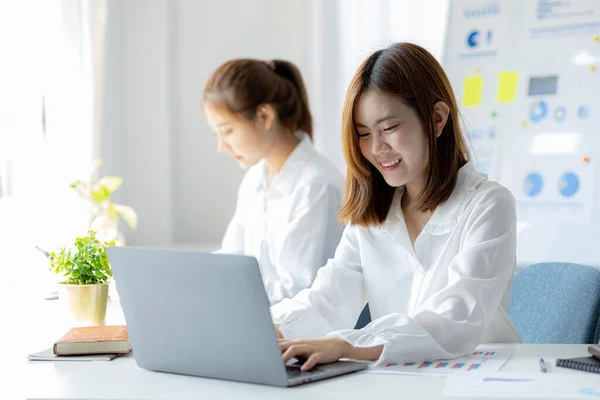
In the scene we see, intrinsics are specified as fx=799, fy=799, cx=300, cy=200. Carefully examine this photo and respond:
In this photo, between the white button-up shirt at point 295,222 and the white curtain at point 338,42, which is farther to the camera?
the white curtain at point 338,42

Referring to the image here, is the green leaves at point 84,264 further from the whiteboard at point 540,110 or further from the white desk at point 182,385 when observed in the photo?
the whiteboard at point 540,110

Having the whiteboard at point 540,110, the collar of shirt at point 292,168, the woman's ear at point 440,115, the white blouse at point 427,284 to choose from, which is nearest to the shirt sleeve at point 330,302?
the white blouse at point 427,284

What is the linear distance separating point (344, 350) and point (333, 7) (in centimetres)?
270

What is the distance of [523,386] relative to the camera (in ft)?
3.83

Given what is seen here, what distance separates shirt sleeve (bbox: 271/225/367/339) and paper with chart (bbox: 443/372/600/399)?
40cm

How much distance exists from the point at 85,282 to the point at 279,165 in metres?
0.98

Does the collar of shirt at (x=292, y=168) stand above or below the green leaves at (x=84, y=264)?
above

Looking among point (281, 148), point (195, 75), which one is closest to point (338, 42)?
point (195, 75)

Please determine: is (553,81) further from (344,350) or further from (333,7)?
(344,350)

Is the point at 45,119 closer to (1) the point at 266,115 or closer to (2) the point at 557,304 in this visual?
(1) the point at 266,115

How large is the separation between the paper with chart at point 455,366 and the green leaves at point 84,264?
0.74 meters

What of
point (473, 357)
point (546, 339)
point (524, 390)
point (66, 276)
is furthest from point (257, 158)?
point (524, 390)

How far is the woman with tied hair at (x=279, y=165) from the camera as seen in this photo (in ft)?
7.76

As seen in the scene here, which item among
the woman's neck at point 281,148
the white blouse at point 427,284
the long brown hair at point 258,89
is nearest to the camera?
the white blouse at point 427,284
